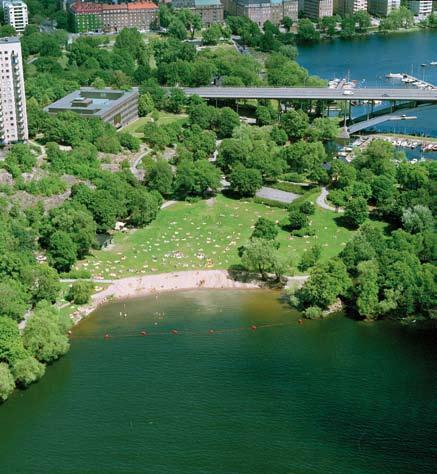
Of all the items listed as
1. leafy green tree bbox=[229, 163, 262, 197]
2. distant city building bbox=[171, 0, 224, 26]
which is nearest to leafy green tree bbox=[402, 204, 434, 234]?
leafy green tree bbox=[229, 163, 262, 197]

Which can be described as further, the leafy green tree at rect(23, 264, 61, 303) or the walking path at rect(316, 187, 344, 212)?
the walking path at rect(316, 187, 344, 212)

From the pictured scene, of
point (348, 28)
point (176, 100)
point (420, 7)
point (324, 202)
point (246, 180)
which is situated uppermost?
point (420, 7)

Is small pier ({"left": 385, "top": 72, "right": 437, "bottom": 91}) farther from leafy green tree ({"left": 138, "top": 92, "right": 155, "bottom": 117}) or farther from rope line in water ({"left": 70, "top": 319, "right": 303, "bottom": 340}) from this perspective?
rope line in water ({"left": 70, "top": 319, "right": 303, "bottom": 340})

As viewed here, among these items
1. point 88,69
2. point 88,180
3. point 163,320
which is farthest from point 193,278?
Result: point 88,69

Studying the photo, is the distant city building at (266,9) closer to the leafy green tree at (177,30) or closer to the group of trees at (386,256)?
the leafy green tree at (177,30)

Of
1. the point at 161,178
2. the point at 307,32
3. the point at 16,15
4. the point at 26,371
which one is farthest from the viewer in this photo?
the point at 307,32

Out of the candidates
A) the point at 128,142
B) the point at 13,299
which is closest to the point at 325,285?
the point at 13,299

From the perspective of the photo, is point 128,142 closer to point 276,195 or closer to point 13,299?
point 276,195
